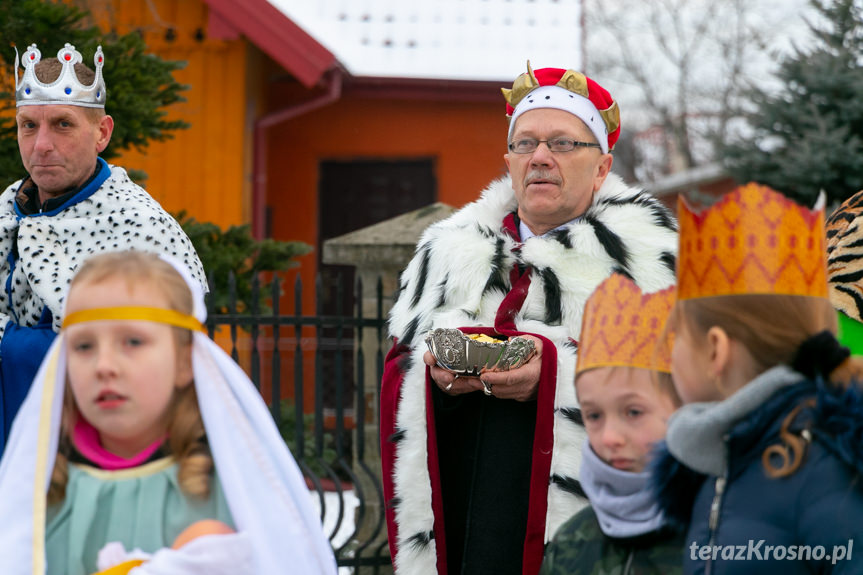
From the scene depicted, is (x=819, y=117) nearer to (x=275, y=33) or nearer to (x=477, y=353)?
(x=275, y=33)

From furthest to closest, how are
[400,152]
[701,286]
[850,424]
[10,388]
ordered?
[400,152]
[10,388]
[701,286]
[850,424]

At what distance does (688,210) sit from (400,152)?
29.0ft

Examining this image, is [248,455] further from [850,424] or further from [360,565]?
[360,565]

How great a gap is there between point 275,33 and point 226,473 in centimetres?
781

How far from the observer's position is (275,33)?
933 cm

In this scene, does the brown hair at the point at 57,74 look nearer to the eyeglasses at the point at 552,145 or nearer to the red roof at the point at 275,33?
the eyeglasses at the point at 552,145

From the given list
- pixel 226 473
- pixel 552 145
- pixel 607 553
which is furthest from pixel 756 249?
pixel 552 145

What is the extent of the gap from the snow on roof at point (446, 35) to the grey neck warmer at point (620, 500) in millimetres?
8459

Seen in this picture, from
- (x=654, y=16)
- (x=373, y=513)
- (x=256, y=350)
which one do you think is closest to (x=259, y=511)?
(x=256, y=350)

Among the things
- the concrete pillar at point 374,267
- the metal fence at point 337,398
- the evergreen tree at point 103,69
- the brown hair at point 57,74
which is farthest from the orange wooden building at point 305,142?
the brown hair at point 57,74

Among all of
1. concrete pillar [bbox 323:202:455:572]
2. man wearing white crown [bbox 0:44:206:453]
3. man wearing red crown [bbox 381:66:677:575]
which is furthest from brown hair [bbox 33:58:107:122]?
concrete pillar [bbox 323:202:455:572]

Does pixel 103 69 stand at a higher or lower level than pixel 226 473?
higher

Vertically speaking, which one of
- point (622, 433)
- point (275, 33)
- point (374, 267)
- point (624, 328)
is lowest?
point (622, 433)

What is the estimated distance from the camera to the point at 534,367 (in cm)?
310
